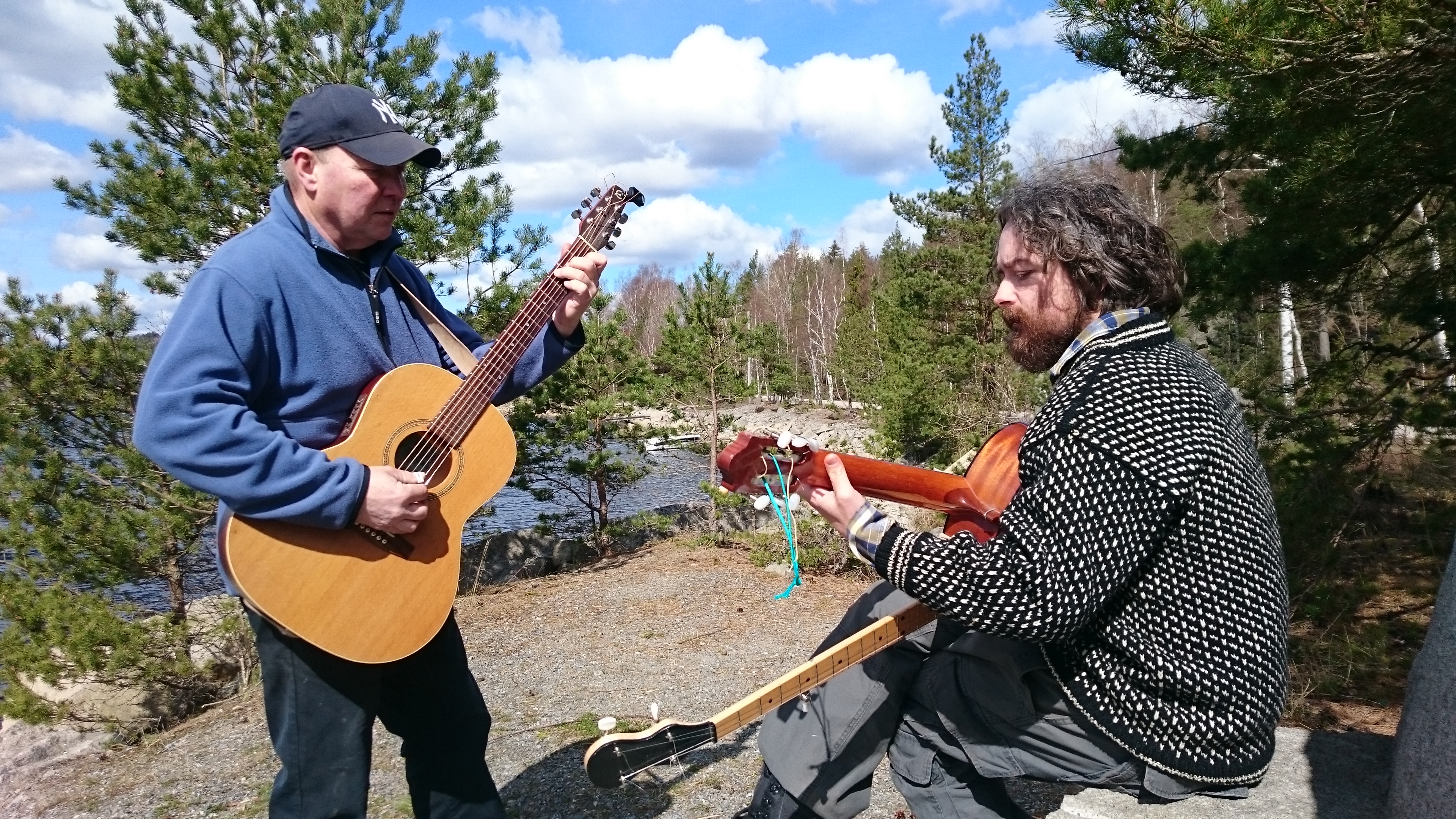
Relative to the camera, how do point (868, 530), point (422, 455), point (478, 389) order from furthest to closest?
point (478, 389) < point (422, 455) < point (868, 530)

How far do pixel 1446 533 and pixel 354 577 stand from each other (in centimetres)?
647

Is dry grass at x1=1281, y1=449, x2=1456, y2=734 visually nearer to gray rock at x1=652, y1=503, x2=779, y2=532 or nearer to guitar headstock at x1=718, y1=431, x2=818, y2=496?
guitar headstock at x1=718, y1=431, x2=818, y2=496

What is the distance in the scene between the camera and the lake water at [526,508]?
242 inches

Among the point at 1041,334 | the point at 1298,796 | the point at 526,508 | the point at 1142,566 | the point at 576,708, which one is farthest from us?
the point at 526,508

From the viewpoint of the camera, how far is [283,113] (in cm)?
589

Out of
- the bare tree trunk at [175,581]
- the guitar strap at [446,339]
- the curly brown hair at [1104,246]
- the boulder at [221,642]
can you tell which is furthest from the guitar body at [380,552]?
the bare tree trunk at [175,581]

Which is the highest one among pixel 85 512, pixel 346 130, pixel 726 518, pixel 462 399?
pixel 346 130

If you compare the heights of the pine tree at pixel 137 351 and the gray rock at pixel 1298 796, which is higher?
the pine tree at pixel 137 351

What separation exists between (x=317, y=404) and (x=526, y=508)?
11.1 metres

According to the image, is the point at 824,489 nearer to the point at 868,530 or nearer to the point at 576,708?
the point at 868,530

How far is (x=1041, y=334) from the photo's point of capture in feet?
6.17

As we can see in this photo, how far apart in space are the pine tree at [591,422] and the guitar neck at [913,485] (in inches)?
249

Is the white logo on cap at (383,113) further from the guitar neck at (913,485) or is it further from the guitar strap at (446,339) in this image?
the guitar neck at (913,485)

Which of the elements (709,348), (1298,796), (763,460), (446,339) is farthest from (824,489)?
(709,348)
